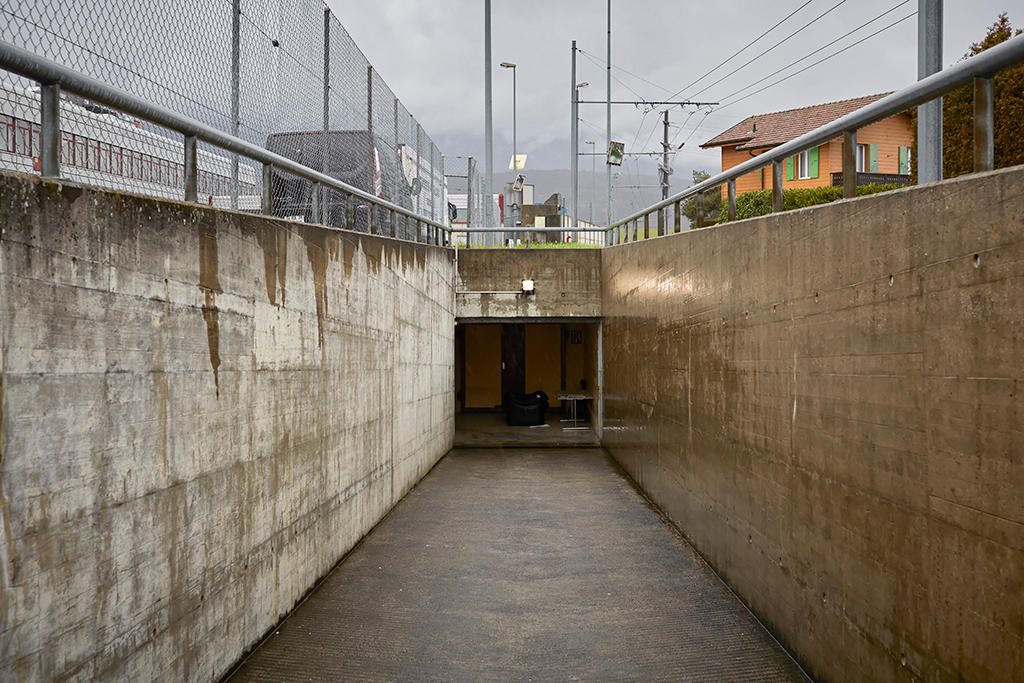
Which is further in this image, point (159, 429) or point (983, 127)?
point (159, 429)

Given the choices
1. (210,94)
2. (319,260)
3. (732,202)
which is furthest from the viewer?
(732,202)

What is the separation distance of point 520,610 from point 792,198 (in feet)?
12.6

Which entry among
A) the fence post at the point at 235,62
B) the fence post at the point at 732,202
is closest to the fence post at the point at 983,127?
the fence post at the point at 732,202

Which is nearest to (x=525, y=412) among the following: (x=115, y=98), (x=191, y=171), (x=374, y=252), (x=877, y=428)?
(x=374, y=252)

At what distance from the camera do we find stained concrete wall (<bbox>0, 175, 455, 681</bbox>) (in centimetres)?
296

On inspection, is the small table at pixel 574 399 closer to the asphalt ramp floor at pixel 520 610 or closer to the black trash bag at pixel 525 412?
the black trash bag at pixel 525 412

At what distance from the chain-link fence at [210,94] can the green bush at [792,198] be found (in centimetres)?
377

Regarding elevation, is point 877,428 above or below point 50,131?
below

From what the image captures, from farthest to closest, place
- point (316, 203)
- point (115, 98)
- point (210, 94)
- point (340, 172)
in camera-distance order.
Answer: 1. point (340, 172)
2. point (316, 203)
3. point (210, 94)
4. point (115, 98)

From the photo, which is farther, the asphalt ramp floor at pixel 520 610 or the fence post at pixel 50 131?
the asphalt ramp floor at pixel 520 610

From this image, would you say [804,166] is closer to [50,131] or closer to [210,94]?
[210,94]

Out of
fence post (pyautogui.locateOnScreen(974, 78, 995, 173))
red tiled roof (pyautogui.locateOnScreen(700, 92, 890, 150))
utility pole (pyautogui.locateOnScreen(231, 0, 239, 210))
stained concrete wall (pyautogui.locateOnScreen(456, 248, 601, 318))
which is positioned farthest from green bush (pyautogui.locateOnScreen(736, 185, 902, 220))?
red tiled roof (pyautogui.locateOnScreen(700, 92, 890, 150))

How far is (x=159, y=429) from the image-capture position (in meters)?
3.87

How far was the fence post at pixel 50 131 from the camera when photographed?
3.22 meters
